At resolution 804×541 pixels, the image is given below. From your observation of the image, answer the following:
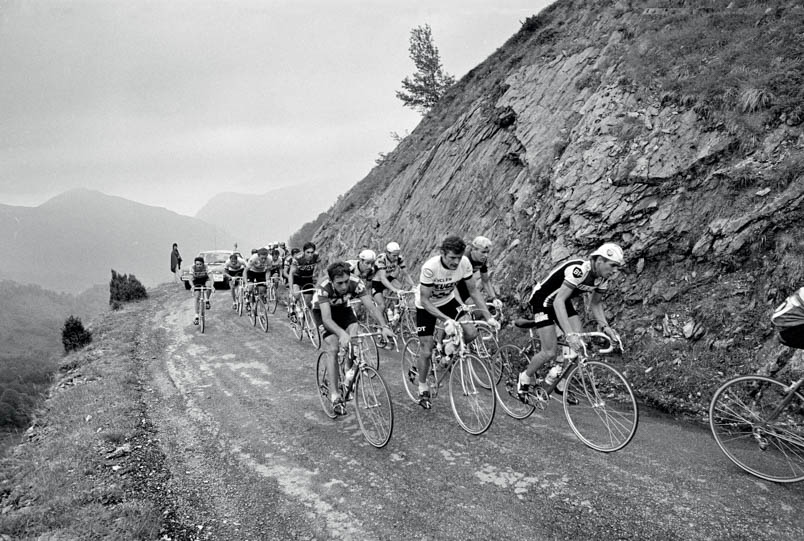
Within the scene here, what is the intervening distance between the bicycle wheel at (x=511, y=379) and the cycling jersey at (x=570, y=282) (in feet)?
4.09

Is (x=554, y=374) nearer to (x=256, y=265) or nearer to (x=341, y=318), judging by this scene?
(x=341, y=318)

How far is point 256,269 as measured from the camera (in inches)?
580

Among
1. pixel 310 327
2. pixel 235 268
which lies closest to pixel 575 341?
pixel 310 327

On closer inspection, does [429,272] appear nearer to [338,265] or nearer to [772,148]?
[338,265]

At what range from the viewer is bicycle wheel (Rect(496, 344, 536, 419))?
263 inches

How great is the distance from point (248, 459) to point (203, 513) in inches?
43.6

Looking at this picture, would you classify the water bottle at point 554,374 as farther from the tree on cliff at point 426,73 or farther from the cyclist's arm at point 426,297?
the tree on cliff at point 426,73

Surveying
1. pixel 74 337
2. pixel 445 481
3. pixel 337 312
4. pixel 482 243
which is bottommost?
pixel 445 481

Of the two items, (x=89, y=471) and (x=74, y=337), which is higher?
(x=74, y=337)

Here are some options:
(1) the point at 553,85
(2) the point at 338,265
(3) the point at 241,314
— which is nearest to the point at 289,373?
(2) the point at 338,265

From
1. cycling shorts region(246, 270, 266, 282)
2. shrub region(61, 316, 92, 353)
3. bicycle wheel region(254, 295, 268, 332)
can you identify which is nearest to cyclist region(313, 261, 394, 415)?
bicycle wheel region(254, 295, 268, 332)

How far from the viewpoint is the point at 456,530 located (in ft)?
13.7

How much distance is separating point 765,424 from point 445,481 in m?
3.52

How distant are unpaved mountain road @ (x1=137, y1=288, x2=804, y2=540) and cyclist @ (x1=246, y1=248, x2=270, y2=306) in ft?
23.6
